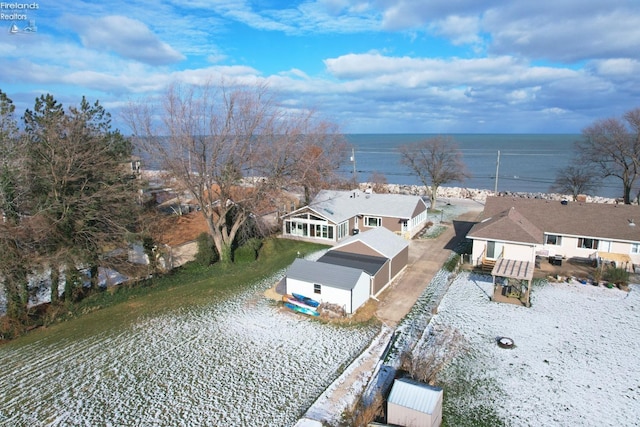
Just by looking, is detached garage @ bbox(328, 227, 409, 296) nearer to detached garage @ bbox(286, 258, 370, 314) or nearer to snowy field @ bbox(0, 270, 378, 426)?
detached garage @ bbox(286, 258, 370, 314)

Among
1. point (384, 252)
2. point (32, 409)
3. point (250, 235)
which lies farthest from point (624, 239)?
point (32, 409)

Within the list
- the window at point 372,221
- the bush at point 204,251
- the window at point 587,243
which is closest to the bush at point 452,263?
the window at point 372,221

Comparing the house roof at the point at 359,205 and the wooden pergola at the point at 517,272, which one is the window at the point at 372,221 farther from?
the wooden pergola at the point at 517,272

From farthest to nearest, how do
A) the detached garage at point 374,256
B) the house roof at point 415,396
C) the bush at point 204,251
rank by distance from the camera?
the bush at point 204,251
the detached garage at point 374,256
the house roof at point 415,396

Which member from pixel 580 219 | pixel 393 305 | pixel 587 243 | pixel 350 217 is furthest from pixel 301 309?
pixel 580 219

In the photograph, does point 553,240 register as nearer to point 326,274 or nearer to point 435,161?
point 326,274

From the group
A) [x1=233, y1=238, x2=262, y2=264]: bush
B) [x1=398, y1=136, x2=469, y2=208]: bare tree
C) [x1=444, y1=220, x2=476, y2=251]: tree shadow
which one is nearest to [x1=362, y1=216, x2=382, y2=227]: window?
[x1=444, y1=220, x2=476, y2=251]: tree shadow
